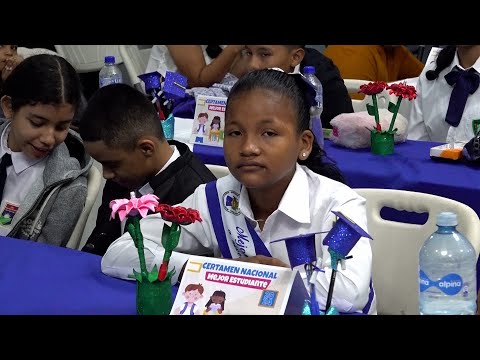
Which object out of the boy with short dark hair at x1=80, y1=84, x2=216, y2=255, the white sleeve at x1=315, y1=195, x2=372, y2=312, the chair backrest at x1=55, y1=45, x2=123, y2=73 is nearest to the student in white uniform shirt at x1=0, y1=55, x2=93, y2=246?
the boy with short dark hair at x1=80, y1=84, x2=216, y2=255

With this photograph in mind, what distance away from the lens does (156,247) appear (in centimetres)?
169

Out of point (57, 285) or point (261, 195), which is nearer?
point (57, 285)

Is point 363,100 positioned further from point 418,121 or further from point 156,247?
point 156,247

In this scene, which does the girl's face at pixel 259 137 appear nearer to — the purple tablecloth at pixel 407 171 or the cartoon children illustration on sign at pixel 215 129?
the purple tablecloth at pixel 407 171

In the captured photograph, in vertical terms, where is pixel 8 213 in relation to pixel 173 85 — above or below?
below

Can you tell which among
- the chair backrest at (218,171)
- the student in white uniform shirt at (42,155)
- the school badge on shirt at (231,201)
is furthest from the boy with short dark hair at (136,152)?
the school badge on shirt at (231,201)

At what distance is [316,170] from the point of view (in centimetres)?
191

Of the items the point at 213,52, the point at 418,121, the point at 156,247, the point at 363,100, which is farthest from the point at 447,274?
the point at 213,52

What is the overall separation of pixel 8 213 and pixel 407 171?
1.40 metres

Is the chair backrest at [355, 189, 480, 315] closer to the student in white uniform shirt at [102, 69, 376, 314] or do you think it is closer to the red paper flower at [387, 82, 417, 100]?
the student in white uniform shirt at [102, 69, 376, 314]

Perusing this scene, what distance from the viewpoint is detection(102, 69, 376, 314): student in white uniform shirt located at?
1609 mm

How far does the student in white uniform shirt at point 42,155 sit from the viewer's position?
2.27 metres

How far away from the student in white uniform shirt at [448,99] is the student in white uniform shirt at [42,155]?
65.2 inches

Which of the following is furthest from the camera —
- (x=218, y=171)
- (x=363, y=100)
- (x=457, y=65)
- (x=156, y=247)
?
(x=363, y=100)
